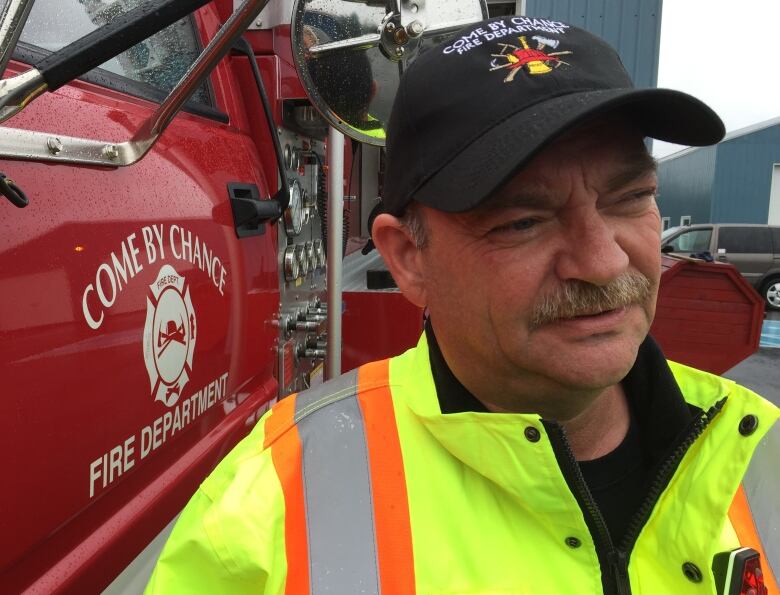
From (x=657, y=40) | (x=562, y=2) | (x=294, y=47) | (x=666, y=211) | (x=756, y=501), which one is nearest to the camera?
(x=756, y=501)

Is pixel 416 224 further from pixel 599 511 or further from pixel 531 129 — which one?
pixel 599 511

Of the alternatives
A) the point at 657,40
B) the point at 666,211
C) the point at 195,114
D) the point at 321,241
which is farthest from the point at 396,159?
the point at 666,211

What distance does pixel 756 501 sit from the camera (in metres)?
0.99

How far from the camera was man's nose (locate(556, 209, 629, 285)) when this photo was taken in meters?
0.86

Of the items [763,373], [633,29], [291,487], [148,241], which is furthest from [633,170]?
[763,373]

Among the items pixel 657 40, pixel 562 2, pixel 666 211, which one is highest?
pixel 562 2

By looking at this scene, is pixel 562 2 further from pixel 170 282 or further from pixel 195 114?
pixel 170 282

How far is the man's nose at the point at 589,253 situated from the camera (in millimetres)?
856

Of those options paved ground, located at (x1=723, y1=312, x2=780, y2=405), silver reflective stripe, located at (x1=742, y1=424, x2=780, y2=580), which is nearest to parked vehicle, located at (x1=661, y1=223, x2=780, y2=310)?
paved ground, located at (x1=723, y1=312, x2=780, y2=405)

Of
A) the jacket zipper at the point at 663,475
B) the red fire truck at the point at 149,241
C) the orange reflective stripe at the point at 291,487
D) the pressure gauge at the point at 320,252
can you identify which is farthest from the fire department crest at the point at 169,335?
the pressure gauge at the point at 320,252

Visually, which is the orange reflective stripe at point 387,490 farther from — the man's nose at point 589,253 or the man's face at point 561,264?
the man's nose at point 589,253

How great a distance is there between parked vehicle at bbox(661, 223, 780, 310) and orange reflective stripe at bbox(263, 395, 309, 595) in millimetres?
11350

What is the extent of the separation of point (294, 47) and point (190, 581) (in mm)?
1199

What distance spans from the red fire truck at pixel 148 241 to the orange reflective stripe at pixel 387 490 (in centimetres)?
45
